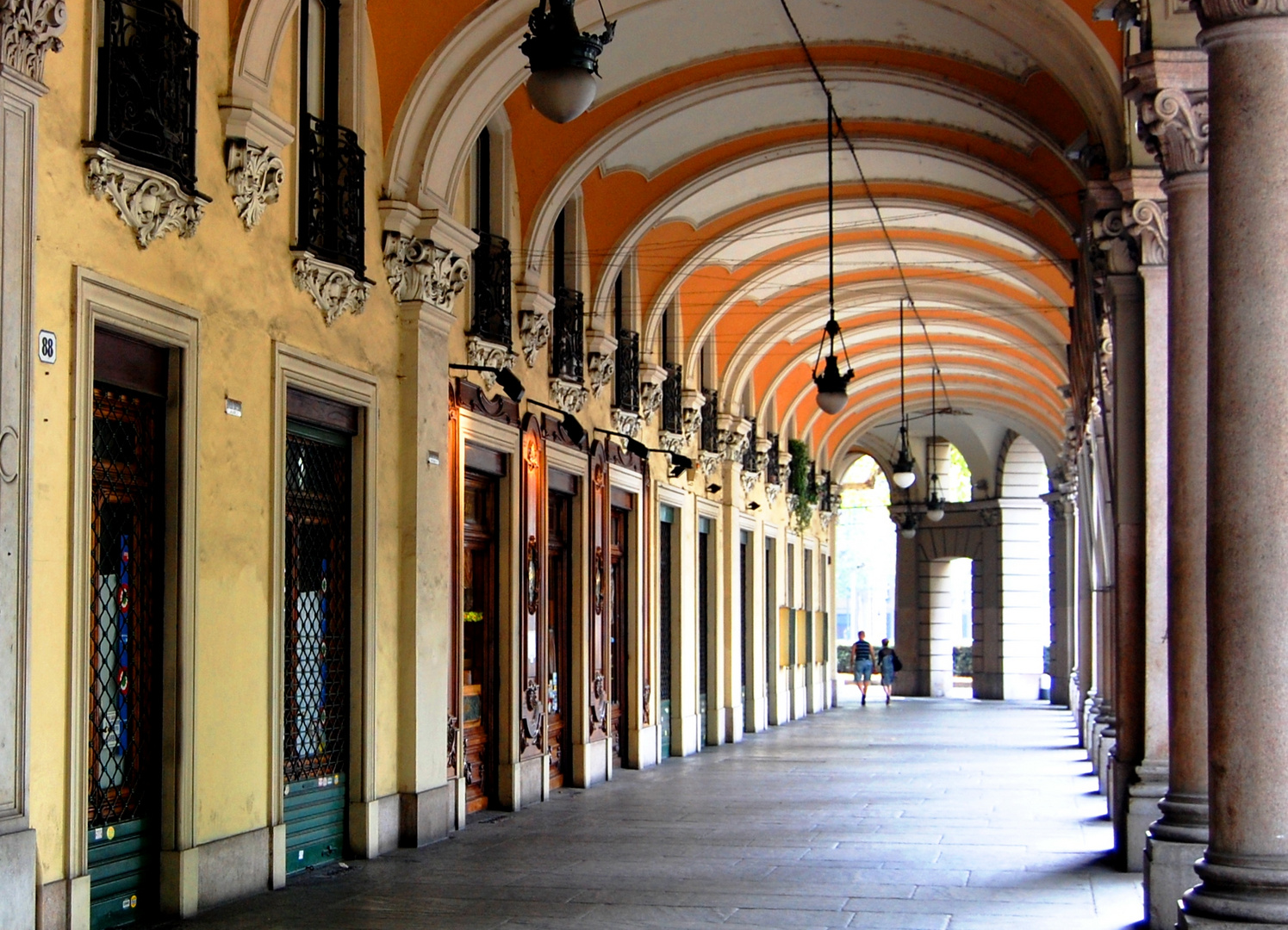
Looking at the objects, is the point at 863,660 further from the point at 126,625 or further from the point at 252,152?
the point at 126,625

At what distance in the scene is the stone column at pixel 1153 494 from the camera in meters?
9.38

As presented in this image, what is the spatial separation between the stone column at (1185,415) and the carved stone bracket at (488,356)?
6120 millimetres

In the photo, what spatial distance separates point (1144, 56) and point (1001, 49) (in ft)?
16.4

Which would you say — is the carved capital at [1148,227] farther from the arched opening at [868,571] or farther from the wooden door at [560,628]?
the arched opening at [868,571]

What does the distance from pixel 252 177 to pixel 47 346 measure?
227cm

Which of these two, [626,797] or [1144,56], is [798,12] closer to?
[1144,56]

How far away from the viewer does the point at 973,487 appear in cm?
3738

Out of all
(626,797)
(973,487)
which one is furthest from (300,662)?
(973,487)

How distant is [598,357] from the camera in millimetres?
16000

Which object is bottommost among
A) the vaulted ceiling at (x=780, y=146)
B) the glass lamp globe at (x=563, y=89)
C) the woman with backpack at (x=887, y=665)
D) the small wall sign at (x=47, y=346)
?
the woman with backpack at (x=887, y=665)

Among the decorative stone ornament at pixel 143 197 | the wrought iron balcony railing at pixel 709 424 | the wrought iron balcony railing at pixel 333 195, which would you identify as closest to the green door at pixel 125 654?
the decorative stone ornament at pixel 143 197

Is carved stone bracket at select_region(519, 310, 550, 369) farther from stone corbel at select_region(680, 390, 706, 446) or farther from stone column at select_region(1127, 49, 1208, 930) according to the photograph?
stone column at select_region(1127, 49, 1208, 930)

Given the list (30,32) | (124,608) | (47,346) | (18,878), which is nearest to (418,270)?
(124,608)

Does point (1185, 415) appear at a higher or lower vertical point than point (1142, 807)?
higher
